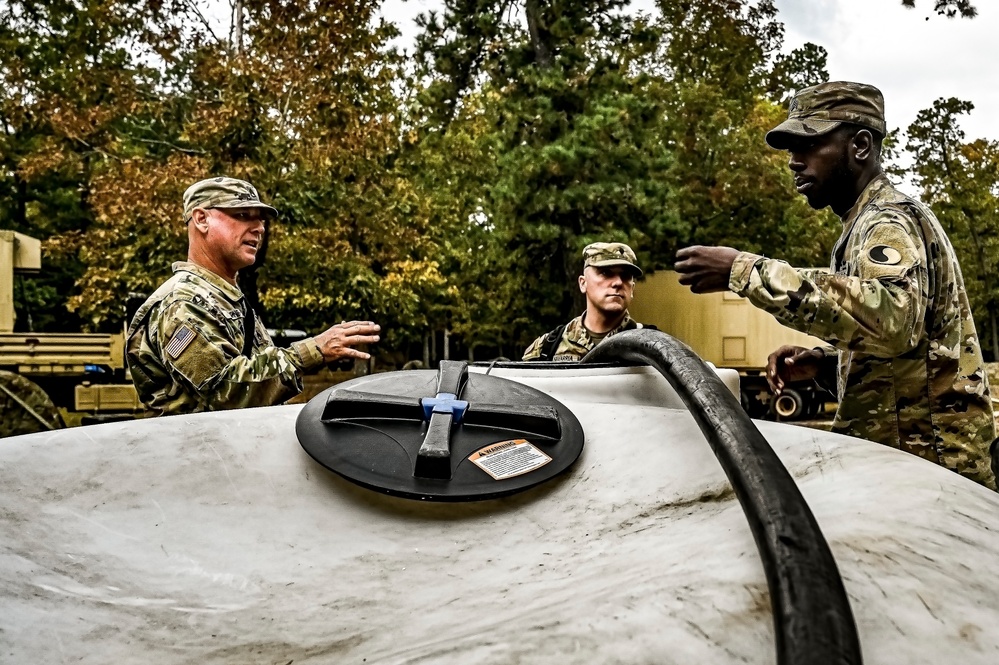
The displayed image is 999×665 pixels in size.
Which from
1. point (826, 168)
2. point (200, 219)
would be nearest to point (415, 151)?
point (200, 219)

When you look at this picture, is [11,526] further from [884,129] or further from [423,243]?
[423,243]

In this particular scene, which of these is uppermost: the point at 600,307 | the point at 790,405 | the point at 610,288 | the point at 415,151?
the point at 415,151

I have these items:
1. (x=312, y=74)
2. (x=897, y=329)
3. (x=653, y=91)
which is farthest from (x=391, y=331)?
(x=897, y=329)

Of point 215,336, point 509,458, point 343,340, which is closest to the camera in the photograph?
point 509,458

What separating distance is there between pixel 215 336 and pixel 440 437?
1970 millimetres

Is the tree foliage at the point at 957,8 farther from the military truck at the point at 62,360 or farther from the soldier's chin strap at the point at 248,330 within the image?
the military truck at the point at 62,360

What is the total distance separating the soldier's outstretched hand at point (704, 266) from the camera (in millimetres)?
2066

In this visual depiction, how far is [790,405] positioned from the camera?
52.5 feet

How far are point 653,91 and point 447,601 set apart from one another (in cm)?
2065

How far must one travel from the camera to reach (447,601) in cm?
105

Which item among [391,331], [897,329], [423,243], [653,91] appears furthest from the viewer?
[391,331]

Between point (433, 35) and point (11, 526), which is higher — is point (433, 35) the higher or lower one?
the higher one

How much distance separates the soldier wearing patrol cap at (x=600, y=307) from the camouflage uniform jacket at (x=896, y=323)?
2266 millimetres

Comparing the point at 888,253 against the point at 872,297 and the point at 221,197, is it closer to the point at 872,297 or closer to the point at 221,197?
the point at 872,297
